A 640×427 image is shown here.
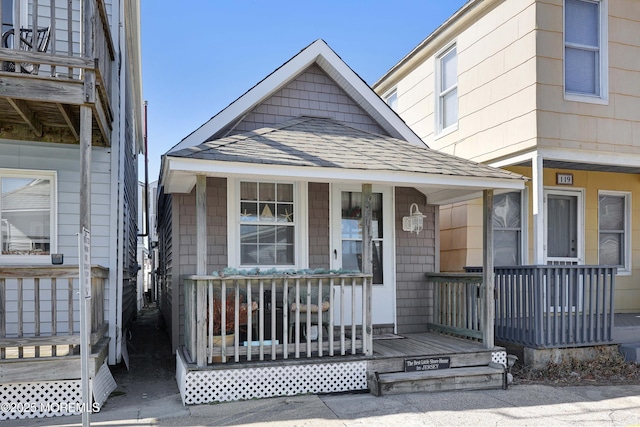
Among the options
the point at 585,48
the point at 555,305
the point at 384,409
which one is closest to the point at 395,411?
the point at 384,409

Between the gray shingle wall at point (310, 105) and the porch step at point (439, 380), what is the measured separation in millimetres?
3922

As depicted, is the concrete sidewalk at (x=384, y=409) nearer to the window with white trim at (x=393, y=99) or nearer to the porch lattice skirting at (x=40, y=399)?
the porch lattice skirting at (x=40, y=399)

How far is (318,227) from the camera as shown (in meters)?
7.56

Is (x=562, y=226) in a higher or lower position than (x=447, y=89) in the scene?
lower

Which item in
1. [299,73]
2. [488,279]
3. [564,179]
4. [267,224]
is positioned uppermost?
[299,73]

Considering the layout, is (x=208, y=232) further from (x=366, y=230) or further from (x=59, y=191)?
(x=366, y=230)

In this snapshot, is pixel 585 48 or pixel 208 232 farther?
pixel 585 48

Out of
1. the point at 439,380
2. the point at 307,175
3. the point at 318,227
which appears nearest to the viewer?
the point at 307,175

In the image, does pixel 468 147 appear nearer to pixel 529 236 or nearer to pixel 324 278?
pixel 529 236

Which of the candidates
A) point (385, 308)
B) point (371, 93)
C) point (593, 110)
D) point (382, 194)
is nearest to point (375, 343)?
point (385, 308)

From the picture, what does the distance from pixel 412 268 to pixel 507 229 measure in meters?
1.91

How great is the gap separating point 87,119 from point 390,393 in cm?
440

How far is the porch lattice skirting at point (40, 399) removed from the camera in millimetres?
4910

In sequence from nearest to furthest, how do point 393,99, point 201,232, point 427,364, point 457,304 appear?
point 201,232, point 427,364, point 457,304, point 393,99
